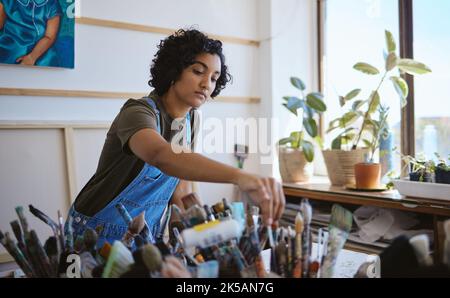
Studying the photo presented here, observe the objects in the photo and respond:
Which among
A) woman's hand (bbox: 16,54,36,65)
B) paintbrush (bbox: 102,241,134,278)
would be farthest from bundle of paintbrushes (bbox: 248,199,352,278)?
woman's hand (bbox: 16,54,36,65)

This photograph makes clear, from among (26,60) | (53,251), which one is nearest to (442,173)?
(53,251)

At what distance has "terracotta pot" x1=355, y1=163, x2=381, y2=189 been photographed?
88.2 inches

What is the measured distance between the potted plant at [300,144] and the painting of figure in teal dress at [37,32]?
1.22 meters

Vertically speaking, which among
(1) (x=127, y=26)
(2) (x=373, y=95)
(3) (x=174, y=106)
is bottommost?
(3) (x=174, y=106)

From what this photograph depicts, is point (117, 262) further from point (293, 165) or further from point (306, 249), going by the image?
point (293, 165)

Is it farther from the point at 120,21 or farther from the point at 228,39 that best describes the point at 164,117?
the point at 228,39

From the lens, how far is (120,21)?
2412 millimetres

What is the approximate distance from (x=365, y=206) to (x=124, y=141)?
1.64m

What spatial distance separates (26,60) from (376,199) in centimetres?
179

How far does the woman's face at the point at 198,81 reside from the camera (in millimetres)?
1281

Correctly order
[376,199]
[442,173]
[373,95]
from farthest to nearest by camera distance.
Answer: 1. [373,95]
2. [376,199]
3. [442,173]

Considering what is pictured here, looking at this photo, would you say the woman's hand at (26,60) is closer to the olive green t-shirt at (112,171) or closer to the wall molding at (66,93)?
the wall molding at (66,93)

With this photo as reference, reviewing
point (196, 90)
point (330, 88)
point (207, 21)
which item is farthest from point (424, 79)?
point (196, 90)

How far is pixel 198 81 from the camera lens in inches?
50.6
